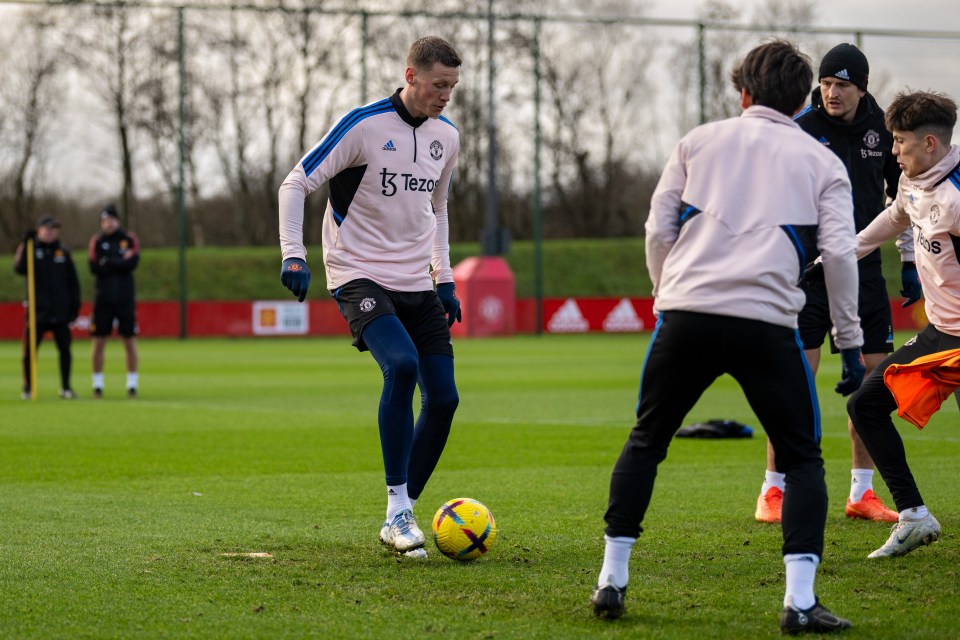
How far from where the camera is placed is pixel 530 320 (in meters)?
35.3

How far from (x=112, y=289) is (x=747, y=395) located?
1200 centimetres

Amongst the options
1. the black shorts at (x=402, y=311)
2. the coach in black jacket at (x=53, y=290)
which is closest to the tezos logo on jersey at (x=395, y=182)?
the black shorts at (x=402, y=311)

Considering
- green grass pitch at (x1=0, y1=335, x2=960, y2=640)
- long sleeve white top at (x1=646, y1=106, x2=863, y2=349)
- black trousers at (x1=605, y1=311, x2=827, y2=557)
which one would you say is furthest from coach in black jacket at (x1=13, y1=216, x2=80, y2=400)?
long sleeve white top at (x1=646, y1=106, x2=863, y2=349)

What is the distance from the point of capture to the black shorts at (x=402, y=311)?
5.84 m

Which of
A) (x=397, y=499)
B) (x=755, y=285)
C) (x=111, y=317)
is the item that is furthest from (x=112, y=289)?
(x=755, y=285)

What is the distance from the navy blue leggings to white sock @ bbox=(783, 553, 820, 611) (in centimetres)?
202

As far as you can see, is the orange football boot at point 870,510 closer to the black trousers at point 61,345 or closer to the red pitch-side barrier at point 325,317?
the black trousers at point 61,345

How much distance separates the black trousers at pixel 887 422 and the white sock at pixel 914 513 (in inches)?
0.8

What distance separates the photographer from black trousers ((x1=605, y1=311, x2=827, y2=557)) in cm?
424

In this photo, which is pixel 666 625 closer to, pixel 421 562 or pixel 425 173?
pixel 421 562

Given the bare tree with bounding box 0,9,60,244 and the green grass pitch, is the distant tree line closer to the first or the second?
the bare tree with bounding box 0,9,60,244

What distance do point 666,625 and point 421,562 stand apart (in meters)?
1.48

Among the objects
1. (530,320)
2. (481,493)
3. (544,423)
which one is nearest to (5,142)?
(530,320)

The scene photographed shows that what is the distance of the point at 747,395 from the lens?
14.3ft
